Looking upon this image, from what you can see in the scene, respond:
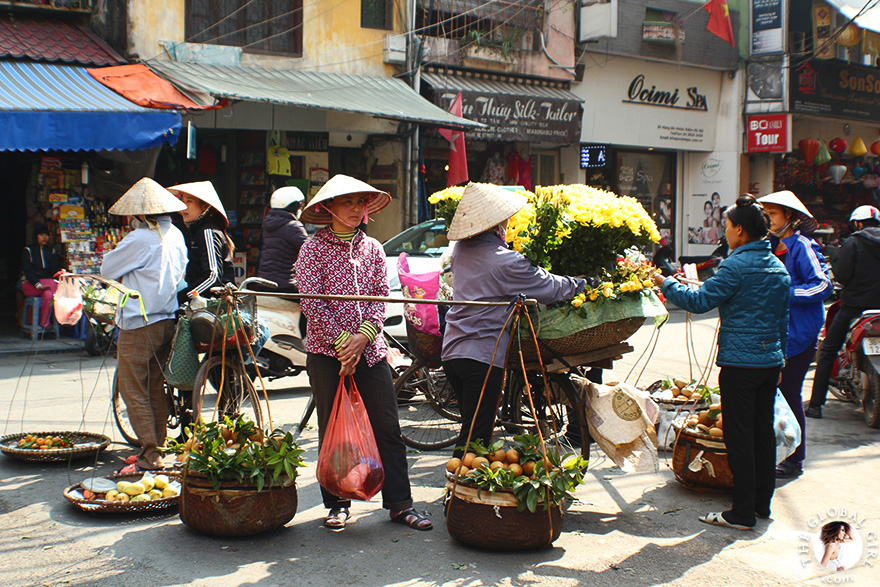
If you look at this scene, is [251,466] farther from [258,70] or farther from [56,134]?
[258,70]

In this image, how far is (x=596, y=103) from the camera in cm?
1875

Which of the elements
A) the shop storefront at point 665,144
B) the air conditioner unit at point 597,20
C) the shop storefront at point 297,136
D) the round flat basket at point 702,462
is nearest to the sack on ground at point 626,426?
the round flat basket at point 702,462

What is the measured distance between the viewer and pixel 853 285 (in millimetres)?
7516

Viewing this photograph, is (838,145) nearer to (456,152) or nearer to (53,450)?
(456,152)

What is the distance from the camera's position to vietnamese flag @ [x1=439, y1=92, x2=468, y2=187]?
15445 mm

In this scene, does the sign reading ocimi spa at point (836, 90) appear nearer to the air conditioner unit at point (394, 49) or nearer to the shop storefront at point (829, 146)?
the shop storefront at point (829, 146)

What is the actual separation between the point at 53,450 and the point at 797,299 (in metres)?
4.99

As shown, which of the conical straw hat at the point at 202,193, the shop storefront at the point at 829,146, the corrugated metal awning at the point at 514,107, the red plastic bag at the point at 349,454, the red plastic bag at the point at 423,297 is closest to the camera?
the red plastic bag at the point at 349,454

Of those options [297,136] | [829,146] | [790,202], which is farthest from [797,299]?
[829,146]

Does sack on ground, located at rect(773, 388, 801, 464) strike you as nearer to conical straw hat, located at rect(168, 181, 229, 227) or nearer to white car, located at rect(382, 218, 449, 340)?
conical straw hat, located at rect(168, 181, 229, 227)

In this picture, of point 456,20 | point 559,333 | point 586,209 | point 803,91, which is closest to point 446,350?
point 559,333

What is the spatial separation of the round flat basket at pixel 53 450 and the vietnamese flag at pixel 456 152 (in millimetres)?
10446

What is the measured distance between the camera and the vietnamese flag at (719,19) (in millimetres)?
18891

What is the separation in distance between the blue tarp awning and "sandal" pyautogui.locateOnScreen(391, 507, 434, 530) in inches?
297
